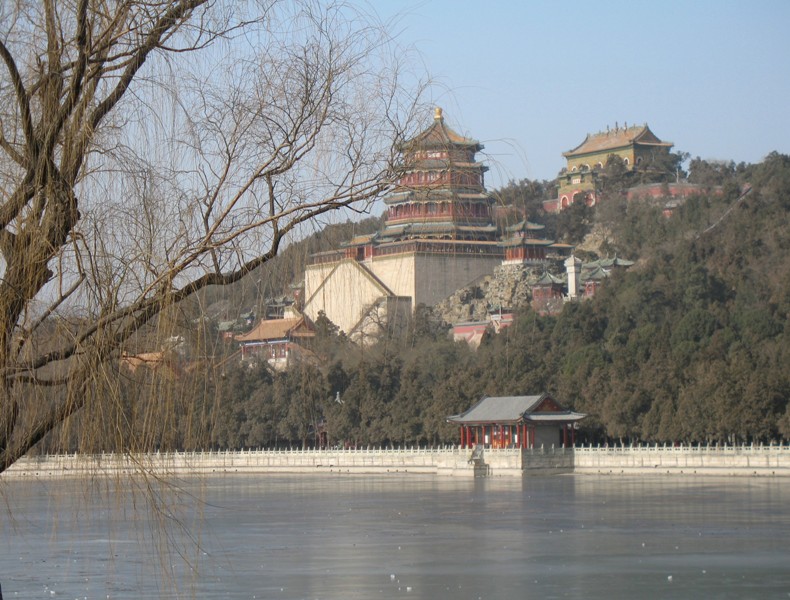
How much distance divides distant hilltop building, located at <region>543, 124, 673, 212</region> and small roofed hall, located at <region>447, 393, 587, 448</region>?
173 ft

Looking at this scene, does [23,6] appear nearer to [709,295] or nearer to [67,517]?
[67,517]

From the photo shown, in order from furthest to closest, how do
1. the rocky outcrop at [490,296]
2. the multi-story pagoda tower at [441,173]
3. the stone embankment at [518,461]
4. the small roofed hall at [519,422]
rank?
the rocky outcrop at [490,296]
the small roofed hall at [519,422]
the stone embankment at [518,461]
the multi-story pagoda tower at [441,173]

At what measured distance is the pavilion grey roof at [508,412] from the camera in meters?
46.4

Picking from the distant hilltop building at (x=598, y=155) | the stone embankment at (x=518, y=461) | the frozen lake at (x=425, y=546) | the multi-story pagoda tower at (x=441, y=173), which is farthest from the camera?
the distant hilltop building at (x=598, y=155)

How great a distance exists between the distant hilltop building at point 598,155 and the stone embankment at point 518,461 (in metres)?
53.4

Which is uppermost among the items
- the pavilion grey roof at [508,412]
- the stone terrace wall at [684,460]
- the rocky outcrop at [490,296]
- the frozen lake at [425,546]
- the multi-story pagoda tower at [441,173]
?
the rocky outcrop at [490,296]

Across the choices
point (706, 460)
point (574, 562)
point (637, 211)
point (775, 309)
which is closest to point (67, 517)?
point (574, 562)

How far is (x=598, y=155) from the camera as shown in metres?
106

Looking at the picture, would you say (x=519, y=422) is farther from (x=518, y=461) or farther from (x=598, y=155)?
(x=598, y=155)

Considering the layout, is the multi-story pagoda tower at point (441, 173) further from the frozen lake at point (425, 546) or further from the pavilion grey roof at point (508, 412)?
the pavilion grey roof at point (508, 412)

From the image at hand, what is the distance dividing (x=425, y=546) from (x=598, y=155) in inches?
3424

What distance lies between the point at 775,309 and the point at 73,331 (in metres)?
49.9

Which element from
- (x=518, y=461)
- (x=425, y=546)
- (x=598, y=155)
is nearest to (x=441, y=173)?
(x=425, y=546)

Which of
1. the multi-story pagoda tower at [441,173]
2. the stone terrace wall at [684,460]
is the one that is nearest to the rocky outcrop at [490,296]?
the stone terrace wall at [684,460]
